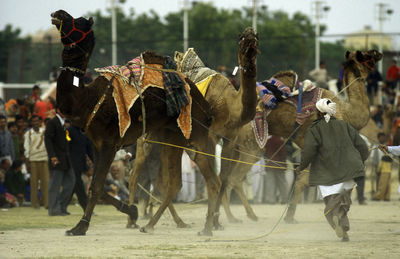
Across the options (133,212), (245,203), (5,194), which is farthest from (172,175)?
(5,194)

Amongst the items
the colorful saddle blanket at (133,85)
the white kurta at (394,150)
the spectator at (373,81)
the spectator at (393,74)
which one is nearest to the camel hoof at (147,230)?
the colorful saddle blanket at (133,85)

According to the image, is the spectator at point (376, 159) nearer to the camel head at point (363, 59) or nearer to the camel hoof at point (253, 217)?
the camel head at point (363, 59)

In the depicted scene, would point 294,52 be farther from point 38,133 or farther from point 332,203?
point 332,203

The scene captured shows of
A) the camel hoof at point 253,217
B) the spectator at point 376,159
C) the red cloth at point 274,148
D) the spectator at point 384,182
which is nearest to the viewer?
the camel hoof at point 253,217

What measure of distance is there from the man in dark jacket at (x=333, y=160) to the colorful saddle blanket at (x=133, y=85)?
204cm

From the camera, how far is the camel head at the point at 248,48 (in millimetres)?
11641

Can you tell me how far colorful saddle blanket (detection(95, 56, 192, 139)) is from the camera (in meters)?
11.7

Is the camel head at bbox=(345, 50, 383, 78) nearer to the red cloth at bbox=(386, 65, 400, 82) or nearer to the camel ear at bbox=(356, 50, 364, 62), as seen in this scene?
the camel ear at bbox=(356, 50, 364, 62)

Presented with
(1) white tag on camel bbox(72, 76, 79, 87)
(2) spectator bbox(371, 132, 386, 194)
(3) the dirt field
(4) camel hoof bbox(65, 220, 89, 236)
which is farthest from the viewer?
(2) spectator bbox(371, 132, 386, 194)

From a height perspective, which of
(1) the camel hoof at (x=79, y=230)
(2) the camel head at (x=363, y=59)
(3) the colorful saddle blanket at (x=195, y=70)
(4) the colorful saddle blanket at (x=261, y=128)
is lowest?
(1) the camel hoof at (x=79, y=230)

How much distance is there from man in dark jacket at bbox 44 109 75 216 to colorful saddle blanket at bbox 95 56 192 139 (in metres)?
4.48

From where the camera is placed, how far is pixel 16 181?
18906 millimetres

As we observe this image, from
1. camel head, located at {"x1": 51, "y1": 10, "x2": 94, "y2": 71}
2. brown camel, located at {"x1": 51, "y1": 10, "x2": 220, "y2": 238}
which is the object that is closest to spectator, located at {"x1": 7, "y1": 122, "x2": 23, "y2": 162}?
brown camel, located at {"x1": 51, "y1": 10, "x2": 220, "y2": 238}

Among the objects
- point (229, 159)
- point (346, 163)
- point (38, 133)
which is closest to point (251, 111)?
point (229, 159)
